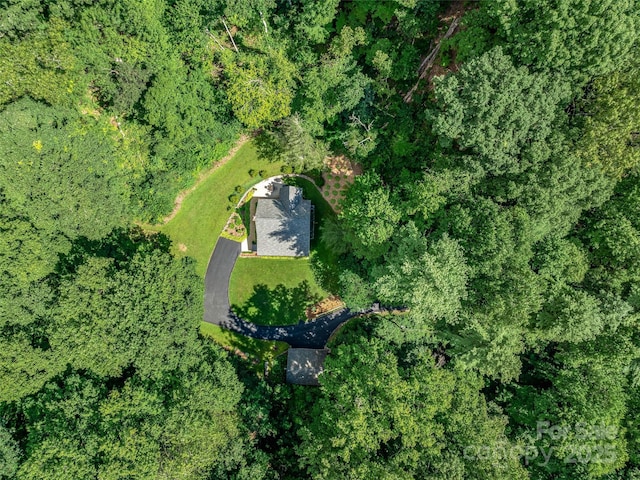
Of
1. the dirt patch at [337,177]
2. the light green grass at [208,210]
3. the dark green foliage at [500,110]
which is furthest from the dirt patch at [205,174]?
the dark green foliage at [500,110]

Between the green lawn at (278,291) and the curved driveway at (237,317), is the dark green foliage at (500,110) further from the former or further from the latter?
the green lawn at (278,291)

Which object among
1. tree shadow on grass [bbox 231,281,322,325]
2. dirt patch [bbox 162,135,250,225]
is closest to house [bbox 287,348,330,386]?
tree shadow on grass [bbox 231,281,322,325]

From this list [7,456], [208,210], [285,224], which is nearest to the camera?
[7,456]

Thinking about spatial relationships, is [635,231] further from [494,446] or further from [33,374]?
[33,374]

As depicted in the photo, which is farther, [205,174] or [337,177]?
[205,174]

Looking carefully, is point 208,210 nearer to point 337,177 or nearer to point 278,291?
point 278,291

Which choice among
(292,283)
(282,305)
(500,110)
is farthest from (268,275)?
(500,110)
